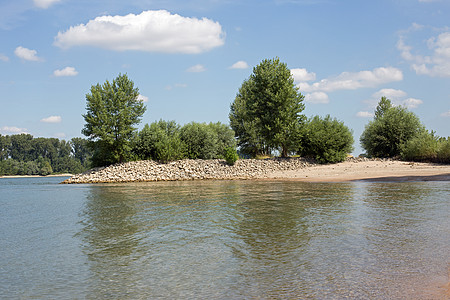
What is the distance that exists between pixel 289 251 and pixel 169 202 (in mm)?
12257

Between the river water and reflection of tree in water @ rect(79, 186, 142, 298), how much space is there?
30 mm

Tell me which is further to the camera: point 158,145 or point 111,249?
point 158,145

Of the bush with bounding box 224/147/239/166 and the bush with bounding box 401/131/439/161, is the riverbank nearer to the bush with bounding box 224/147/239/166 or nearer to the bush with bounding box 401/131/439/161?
the bush with bounding box 224/147/239/166

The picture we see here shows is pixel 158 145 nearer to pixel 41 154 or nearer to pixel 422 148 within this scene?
pixel 422 148

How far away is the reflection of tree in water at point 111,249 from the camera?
6.86 meters

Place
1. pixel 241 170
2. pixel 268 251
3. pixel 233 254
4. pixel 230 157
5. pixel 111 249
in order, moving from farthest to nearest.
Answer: pixel 230 157, pixel 241 170, pixel 111 249, pixel 268 251, pixel 233 254

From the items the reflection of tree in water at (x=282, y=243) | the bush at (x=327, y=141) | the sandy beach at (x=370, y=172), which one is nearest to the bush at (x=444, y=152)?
the sandy beach at (x=370, y=172)

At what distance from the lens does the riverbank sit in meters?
39.7

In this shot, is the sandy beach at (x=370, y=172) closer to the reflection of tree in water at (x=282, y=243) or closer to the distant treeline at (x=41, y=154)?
the reflection of tree in water at (x=282, y=243)

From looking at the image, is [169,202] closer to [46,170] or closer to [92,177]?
[92,177]

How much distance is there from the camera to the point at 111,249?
9.77 meters

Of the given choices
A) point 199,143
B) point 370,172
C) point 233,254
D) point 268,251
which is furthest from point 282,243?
point 199,143

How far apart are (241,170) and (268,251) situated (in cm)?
3742

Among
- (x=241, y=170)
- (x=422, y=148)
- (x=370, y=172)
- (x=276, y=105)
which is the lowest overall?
(x=370, y=172)
